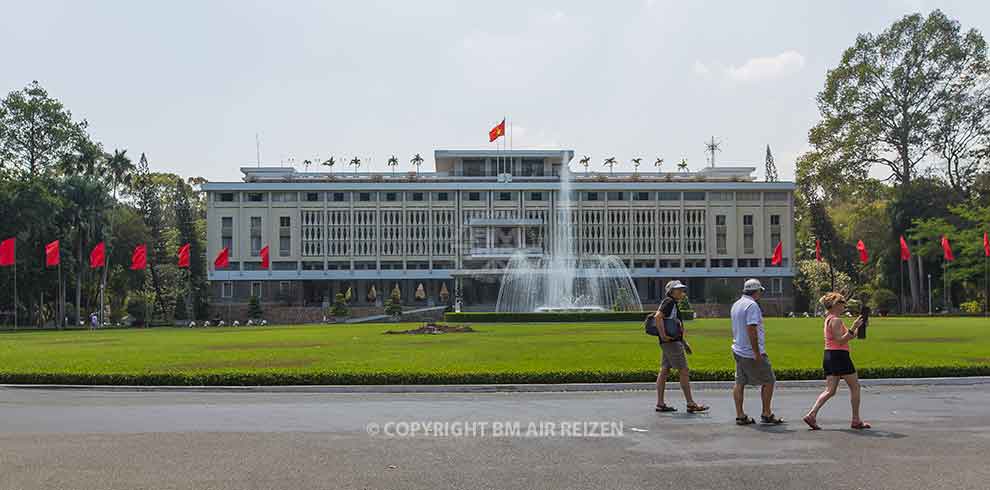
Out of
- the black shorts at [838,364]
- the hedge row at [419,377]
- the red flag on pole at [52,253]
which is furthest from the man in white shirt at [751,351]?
the red flag on pole at [52,253]

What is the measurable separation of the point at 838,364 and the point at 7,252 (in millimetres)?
60668

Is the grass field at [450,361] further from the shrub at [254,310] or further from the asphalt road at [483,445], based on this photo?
the shrub at [254,310]

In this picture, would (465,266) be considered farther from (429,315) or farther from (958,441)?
(958,441)

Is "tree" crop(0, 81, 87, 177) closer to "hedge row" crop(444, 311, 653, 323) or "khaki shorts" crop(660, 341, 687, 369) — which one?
"hedge row" crop(444, 311, 653, 323)

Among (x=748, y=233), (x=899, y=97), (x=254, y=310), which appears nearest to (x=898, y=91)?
(x=899, y=97)

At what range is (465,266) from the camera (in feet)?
335

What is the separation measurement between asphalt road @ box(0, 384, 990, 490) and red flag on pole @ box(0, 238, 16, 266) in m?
50.5

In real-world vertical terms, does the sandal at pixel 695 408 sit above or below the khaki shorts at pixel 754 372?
below

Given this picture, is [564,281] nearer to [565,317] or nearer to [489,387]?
[565,317]

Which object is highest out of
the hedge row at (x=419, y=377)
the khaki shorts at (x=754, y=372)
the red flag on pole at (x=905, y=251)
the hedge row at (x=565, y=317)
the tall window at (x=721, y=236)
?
the tall window at (x=721, y=236)

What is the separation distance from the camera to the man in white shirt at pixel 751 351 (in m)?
12.7

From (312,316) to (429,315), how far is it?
13.5m

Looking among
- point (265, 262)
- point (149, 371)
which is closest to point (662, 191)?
point (265, 262)

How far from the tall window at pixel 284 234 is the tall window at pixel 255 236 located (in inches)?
79.6
